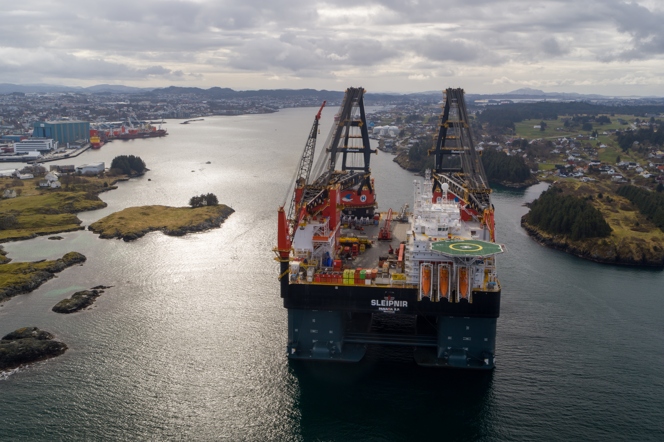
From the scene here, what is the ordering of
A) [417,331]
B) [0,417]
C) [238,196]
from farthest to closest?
[238,196], [417,331], [0,417]

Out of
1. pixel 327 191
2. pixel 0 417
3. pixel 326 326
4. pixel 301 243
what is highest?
pixel 327 191

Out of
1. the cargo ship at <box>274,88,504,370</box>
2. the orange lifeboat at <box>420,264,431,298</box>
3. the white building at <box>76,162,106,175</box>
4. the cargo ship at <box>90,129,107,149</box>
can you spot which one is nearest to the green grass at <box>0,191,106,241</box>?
the white building at <box>76,162,106,175</box>

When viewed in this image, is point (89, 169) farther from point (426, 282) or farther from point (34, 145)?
point (426, 282)

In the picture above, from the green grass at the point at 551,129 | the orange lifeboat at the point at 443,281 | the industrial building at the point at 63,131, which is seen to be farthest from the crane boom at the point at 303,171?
the green grass at the point at 551,129

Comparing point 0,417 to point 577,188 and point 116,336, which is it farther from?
point 577,188

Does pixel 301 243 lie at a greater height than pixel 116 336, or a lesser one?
greater

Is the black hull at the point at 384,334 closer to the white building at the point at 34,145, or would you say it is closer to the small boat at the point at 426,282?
the small boat at the point at 426,282

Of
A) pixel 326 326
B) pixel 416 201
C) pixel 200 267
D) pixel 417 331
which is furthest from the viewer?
pixel 200 267

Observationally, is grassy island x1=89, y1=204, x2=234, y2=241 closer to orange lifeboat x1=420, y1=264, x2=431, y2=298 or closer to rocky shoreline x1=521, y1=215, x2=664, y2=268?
orange lifeboat x1=420, y1=264, x2=431, y2=298

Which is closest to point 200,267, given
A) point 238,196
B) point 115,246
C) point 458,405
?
point 115,246
